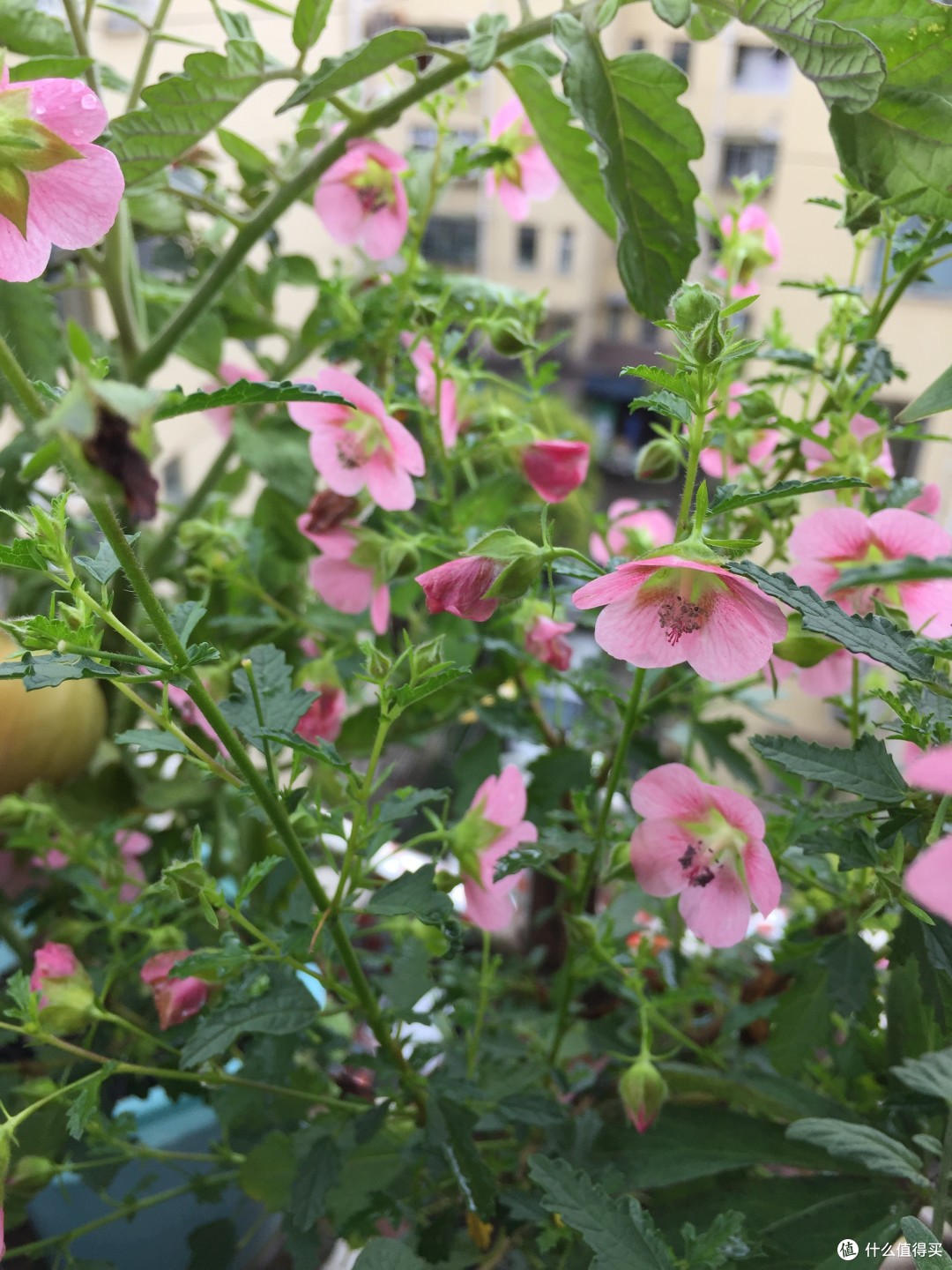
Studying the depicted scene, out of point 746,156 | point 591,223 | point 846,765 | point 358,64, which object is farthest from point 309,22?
point 746,156

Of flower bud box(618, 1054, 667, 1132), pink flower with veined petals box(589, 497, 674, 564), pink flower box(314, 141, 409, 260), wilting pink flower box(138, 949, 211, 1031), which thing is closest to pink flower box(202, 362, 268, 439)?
pink flower box(314, 141, 409, 260)

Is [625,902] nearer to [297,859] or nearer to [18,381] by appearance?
[297,859]

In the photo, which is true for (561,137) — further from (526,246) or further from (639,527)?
(526,246)

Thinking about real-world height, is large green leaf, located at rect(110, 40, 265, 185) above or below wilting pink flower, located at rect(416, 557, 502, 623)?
above

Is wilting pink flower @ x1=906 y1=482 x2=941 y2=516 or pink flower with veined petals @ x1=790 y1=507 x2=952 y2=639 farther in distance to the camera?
wilting pink flower @ x1=906 y1=482 x2=941 y2=516

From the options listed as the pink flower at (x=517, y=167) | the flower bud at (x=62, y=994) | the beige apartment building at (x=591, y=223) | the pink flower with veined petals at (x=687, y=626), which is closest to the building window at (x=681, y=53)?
the beige apartment building at (x=591, y=223)

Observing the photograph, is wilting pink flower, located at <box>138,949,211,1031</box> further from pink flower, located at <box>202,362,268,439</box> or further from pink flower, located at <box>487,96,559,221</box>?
pink flower, located at <box>487,96,559,221</box>

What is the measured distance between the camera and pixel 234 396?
10.4 inches

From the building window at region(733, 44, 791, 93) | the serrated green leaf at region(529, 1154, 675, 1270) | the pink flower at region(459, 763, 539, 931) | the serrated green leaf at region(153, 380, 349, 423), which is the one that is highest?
the building window at region(733, 44, 791, 93)

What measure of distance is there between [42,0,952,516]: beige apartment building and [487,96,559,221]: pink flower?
0.24 metres

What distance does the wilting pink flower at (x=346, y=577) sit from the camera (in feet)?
1.59

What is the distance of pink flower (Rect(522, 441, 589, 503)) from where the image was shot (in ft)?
1.51

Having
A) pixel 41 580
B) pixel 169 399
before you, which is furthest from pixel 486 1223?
pixel 41 580

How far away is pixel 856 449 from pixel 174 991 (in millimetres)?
386
